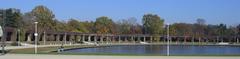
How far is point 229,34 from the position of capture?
150125mm

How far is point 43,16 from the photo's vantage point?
363ft

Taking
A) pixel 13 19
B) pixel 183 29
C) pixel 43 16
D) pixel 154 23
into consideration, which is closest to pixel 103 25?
pixel 154 23

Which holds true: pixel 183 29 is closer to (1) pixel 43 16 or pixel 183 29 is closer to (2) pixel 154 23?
(2) pixel 154 23

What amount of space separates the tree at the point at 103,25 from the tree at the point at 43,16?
26797mm

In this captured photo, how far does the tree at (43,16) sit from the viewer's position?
110 metres

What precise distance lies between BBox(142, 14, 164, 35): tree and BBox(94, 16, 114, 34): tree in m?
11.1

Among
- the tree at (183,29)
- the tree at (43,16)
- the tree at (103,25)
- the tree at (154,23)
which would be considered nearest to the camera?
the tree at (43,16)

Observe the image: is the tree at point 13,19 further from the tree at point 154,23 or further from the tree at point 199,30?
the tree at point 199,30

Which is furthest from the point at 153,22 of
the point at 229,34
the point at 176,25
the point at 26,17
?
the point at 26,17

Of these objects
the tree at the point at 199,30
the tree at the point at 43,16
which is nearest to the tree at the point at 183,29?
the tree at the point at 199,30

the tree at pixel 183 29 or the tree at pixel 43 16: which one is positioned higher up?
the tree at pixel 43 16

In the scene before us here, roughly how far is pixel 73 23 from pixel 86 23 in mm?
8764

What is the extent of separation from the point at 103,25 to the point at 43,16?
3186 centimetres

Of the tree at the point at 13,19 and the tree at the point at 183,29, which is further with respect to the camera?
the tree at the point at 183,29
